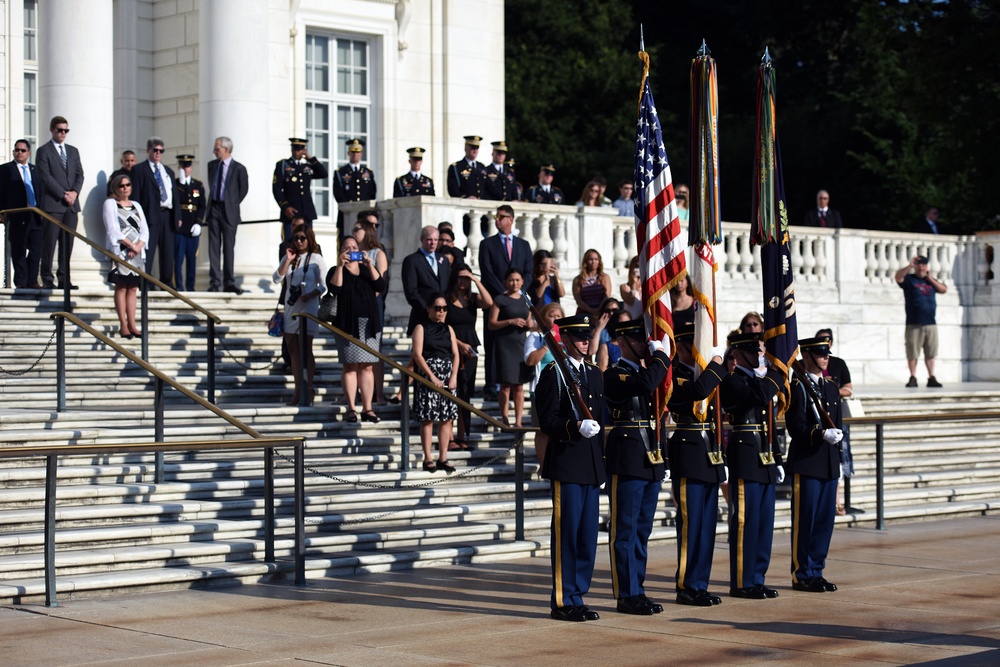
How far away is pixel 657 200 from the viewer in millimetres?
12594

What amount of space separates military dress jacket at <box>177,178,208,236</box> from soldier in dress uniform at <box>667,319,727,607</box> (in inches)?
378

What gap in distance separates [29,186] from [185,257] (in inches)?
82.4

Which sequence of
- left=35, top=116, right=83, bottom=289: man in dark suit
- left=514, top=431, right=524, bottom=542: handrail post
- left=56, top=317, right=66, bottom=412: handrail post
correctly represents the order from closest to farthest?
left=514, top=431, right=524, bottom=542: handrail post → left=56, top=317, right=66, bottom=412: handrail post → left=35, top=116, right=83, bottom=289: man in dark suit

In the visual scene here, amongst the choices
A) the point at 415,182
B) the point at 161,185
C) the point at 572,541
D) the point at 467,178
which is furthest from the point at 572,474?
the point at 467,178

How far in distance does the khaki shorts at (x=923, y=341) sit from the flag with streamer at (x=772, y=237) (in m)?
11.8

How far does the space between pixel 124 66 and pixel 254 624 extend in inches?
600

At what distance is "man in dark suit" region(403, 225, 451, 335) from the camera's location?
17156mm

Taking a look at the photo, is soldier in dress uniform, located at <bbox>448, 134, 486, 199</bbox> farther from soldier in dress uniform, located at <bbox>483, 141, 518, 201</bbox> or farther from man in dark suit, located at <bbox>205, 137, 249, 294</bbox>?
man in dark suit, located at <bbox>205, 137, 249, 294</bbox>

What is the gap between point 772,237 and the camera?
12961 millimetres

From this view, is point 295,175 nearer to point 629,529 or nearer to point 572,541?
point 629,529

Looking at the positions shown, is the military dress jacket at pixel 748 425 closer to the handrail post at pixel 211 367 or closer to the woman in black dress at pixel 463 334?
the woman in black dress at pixel 463 334

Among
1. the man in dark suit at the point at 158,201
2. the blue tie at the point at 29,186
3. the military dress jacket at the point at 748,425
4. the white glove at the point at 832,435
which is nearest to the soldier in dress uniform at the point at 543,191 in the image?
the man in dark suit at the point at 158,201

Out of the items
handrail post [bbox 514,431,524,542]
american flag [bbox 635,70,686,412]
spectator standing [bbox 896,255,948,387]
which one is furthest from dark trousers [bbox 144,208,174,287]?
spectator standing [bbox 896,255,948,387]

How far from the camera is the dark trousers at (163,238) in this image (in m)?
19.1
